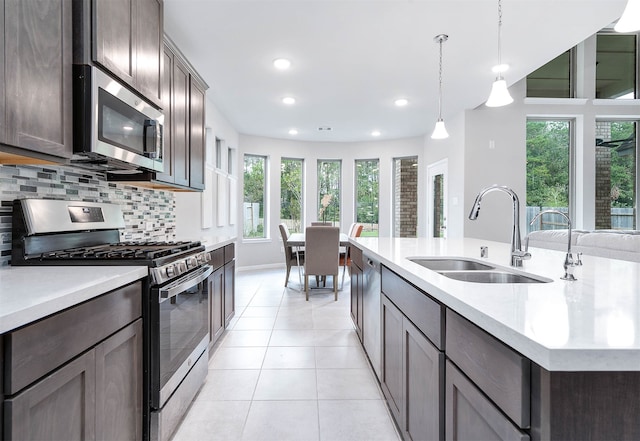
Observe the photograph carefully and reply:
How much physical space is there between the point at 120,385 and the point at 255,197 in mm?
5733

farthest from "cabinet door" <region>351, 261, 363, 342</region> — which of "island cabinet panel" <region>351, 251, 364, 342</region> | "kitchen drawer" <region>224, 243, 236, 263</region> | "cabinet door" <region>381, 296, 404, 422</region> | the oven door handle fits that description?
the oven door handle

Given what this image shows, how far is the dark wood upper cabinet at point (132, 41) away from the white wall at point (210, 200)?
54.1 inches

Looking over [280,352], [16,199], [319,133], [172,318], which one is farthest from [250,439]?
[319,133]

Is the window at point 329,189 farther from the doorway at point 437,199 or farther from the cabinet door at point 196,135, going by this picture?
the cabinet door at point 196,135

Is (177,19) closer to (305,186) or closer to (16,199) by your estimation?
(16,199)

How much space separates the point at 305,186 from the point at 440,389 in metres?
6.42

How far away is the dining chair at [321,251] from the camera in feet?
14.0

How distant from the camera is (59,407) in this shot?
937 millimetres

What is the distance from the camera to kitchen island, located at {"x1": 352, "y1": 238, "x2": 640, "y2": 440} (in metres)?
0.61

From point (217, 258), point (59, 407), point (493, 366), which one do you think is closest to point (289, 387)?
point (217, 258)

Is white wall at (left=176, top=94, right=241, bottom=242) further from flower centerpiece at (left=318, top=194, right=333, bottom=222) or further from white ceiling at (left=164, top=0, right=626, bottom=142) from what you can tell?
flower centerpiece at (left=318, top=194, right=333, bottom=222)

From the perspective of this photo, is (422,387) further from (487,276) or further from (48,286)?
(48,286)

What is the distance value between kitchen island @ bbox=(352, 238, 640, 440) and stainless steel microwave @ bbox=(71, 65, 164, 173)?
1440 millimetres

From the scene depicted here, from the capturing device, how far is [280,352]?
2.71 m
